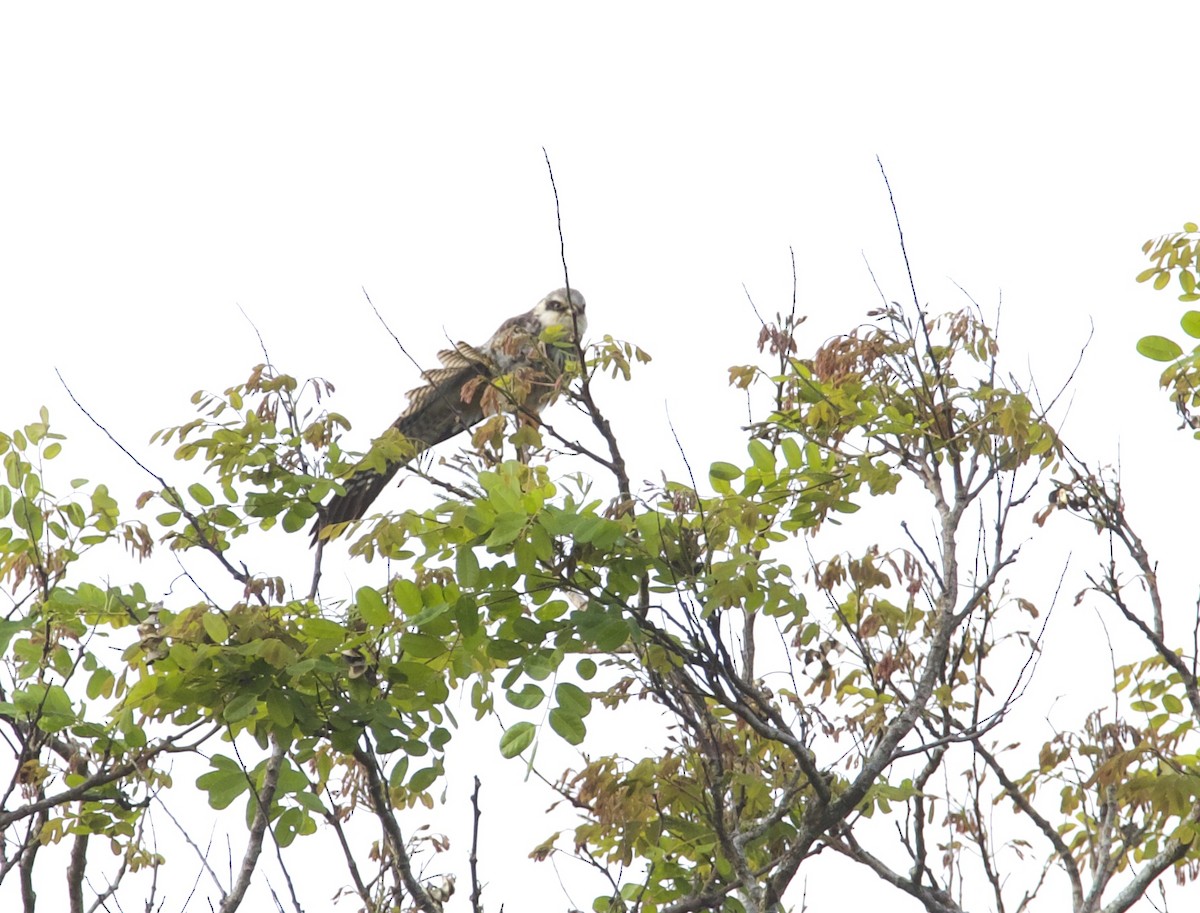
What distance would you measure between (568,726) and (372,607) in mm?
584

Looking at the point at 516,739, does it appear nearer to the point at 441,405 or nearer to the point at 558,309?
the point at 441,405

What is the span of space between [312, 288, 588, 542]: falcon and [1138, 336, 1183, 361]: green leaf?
2139mm

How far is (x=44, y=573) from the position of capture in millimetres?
4199

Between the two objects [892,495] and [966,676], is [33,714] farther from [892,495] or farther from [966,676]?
[966,676]

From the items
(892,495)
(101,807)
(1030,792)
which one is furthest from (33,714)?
(1030,792)

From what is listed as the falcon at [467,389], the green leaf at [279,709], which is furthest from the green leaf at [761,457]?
the green leaf at [279,709]

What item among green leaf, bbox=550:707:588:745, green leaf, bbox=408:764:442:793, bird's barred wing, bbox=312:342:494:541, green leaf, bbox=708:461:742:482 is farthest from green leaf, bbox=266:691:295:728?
bird's barred wing, bbox=312:342:494:541

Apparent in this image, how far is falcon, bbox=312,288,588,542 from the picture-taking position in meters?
5.22

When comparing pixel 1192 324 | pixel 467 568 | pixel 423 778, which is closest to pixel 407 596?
pixel 467 568

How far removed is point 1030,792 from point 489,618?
10.7 ft

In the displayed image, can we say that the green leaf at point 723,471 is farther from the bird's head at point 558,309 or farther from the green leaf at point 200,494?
the bird's head at point 558,309

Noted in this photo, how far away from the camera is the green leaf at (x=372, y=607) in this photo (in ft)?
10.3

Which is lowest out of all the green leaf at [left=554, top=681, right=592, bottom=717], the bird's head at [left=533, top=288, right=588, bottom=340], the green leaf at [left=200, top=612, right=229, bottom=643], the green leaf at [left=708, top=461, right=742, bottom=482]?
the green leaf at [left=554, top=681, right=592, bottom=717]

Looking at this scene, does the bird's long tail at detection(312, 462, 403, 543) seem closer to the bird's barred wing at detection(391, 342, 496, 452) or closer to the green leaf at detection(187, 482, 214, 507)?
the bird's barred wing at detection(391, 342, 496, 452)
